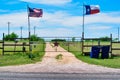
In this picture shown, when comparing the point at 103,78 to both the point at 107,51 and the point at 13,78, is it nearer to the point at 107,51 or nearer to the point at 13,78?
the point at 13,78

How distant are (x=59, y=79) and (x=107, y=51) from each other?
16.6 metres

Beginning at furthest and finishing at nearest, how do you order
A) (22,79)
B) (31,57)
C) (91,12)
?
(91,12)
(31,57)
(22,79)

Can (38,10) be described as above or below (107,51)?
above

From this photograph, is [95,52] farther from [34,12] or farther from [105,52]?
[34,12]

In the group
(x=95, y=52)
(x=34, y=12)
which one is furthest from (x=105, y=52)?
(x=34, y=12)

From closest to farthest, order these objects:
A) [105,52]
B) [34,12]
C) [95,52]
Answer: [105,52] < [95,52] < [34,12]

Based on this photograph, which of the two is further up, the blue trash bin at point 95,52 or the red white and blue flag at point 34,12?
the red white and blue flag at point 34,12

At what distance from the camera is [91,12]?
3762 cm

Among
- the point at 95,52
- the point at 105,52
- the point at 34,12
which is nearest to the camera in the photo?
the point at 105,52

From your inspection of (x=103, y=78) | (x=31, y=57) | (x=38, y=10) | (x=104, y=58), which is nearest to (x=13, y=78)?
(x=103, y=78)

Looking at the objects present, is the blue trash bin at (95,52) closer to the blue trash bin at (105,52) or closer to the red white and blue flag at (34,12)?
the blue trash bin at (105,52)

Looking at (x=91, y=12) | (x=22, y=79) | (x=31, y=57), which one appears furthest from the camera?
(x=91, y=12)

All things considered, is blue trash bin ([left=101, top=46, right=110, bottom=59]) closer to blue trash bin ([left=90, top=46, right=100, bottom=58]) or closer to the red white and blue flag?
blue trash bin ([left=90, top=46, right=100, bottom=58])

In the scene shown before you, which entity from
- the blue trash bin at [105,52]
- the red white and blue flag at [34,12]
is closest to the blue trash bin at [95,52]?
the blue trash bin at [105,52]
